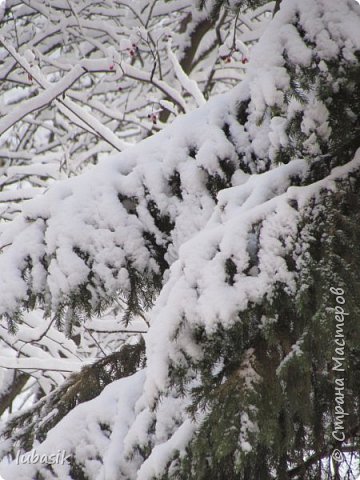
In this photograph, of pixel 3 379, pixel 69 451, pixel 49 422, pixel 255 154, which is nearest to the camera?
pixel 255 154

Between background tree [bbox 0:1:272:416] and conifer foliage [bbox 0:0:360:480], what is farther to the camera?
background tree [bbox 0:1:272:416]

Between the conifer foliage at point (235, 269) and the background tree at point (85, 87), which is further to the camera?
the background tree at point (85, 87)

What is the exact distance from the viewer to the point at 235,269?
1.41m

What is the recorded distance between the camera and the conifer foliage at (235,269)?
1.33 m

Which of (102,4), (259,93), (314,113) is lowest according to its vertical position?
(314,113)

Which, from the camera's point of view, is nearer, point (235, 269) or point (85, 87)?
point (235, 269)

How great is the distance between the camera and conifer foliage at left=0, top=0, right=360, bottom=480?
4.37 feet

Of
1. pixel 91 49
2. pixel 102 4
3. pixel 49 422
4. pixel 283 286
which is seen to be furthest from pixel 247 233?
pixel 102 4

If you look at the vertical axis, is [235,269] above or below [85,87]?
below

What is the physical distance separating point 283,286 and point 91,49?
4633 millimetres

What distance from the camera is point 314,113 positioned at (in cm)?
148

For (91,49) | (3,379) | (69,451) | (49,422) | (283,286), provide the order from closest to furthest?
1. (283,286)
2. (69,451)
3. (49,422)
4. (3,379)
5. (91,49)

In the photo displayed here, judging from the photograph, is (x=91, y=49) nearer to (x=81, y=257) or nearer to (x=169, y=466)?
(x=81, y=257)

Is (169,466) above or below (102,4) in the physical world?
below
